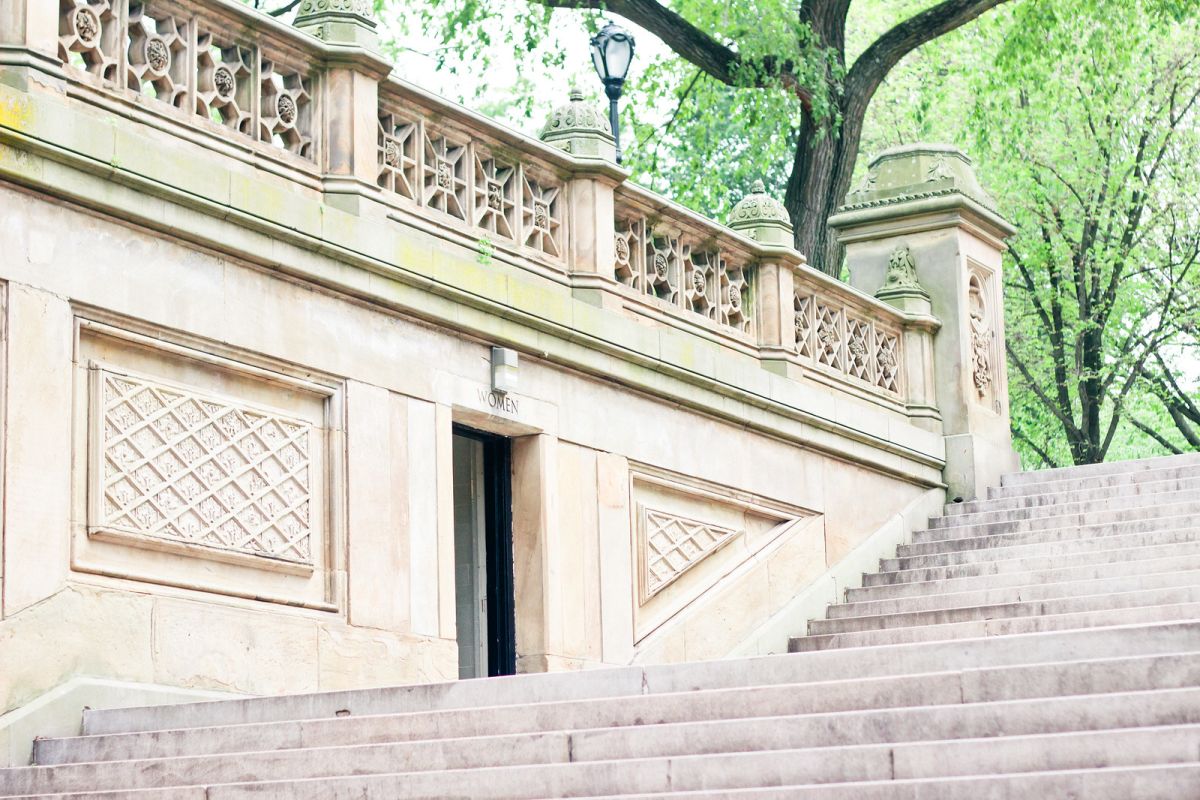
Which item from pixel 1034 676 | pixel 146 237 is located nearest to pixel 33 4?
pixel 146 237

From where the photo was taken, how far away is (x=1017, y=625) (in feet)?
42.5

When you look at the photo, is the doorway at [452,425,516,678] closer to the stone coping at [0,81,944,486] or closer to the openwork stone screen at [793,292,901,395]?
the stone coping at [0,81,944,486]

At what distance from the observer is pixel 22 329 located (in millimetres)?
9453

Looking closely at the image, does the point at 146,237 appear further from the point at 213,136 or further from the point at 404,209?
the point at 404,209

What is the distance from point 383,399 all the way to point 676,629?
3.36 metres

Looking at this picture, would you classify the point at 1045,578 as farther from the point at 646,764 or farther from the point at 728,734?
A: the point at 646,764

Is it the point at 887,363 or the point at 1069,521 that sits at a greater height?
the point at 887,363

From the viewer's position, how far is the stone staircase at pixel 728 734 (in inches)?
253


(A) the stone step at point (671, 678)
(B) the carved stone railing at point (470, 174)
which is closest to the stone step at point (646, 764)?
(A) the stone step at point (671, 678)

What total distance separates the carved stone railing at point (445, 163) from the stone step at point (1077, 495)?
168 cm

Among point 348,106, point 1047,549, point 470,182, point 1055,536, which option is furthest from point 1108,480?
point 348,106

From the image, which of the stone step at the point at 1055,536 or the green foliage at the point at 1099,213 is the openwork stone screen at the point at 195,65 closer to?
the stone step at the point at 1055,536

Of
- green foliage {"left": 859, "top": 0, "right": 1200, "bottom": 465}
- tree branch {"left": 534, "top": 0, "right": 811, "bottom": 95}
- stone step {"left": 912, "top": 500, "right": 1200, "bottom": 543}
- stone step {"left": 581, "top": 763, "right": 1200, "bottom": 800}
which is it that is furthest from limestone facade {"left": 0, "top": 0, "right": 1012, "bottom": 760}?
Result: green foliage {"left": 859, "top": 0, "right": 1200, "bottom": 465}

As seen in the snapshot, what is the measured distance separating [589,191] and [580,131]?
455 millimetres
